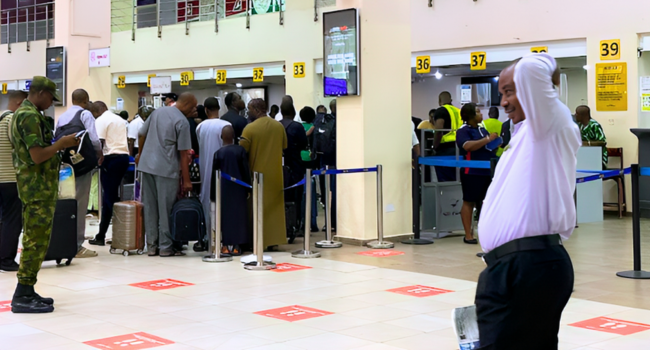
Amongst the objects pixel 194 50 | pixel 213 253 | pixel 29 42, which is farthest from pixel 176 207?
pixel 29 42

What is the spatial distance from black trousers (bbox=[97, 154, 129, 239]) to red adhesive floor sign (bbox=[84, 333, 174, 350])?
4.36 meters

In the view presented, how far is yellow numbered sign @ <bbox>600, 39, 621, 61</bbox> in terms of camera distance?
11.6m

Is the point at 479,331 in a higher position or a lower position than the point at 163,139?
lower

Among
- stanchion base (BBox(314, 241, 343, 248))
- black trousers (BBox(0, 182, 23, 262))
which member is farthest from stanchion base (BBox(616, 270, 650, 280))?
black trousers (BBox(0, 182, 23, 262))

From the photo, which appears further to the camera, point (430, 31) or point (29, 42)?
point (29, 42)

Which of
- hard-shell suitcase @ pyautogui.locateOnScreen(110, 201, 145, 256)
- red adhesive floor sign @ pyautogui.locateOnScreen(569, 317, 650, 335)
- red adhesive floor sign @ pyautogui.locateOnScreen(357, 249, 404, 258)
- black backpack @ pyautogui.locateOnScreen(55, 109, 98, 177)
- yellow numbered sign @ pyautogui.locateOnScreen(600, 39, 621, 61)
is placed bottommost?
red adhesive floor sign @ pyautogui.locateOnScreen(569, 317, 650, 335)

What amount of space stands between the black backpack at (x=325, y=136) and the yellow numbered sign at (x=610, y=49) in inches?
179

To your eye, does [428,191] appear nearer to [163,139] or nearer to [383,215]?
[383,215]

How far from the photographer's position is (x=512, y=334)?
2641 mm

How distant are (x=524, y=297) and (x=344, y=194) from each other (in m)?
6.50

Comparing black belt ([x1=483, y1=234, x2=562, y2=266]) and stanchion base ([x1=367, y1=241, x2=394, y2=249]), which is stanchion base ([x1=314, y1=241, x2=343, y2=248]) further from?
black belt ([x1=483, y1=234, x2=562, y2=266])

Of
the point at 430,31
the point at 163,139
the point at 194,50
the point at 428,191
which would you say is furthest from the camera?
the point at 194,50

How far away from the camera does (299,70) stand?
50.4ft

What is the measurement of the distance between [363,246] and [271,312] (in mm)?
3470
